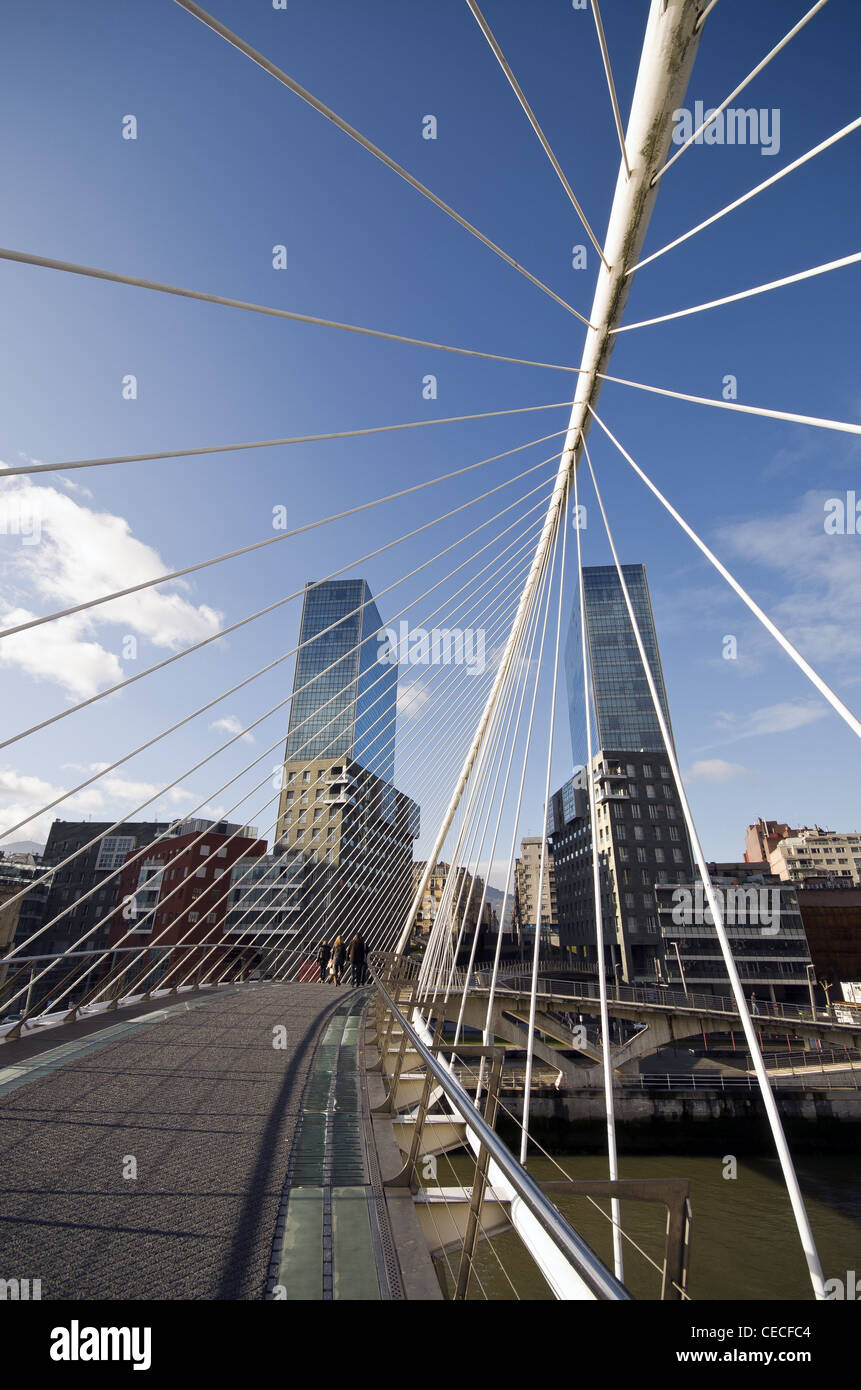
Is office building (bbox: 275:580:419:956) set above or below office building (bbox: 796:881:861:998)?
above

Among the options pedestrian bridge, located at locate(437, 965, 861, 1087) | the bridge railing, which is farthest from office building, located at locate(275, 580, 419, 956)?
the bridge railing

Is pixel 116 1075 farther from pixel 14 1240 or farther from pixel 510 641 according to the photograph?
pixel 510 641

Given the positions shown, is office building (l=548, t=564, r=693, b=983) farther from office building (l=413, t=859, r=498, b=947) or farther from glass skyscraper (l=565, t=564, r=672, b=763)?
office building (l=413, t=859, r=498, b=947)

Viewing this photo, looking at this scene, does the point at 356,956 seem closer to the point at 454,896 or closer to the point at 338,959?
the point at 338,959

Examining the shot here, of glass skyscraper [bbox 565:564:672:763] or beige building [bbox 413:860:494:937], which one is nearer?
beige building [bbox 413:860:494:937]

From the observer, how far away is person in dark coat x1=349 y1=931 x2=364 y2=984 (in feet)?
51.9

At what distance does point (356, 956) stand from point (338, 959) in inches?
32.8

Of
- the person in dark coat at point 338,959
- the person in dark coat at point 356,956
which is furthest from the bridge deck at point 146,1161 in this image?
the person in dark coat at point 338,959

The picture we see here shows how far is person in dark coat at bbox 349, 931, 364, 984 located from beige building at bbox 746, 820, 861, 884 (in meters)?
80.7

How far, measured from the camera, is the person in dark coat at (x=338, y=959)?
52.8 ft

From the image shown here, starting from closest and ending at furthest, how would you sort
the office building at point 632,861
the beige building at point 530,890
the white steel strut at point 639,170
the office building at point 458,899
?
the white steel strut at point 639,170
the office building at point 458,899
the office building at point 632,861
the beige building at point 530,890

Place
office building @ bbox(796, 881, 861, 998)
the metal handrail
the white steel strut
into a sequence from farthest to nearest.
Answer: office building @ bbox(796, 881, 861, 998) → the white steel strut → the metal handrail

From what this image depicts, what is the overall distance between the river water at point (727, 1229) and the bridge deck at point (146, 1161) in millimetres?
4710

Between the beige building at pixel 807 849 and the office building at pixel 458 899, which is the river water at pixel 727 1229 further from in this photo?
the beige building at pixel 807 849
